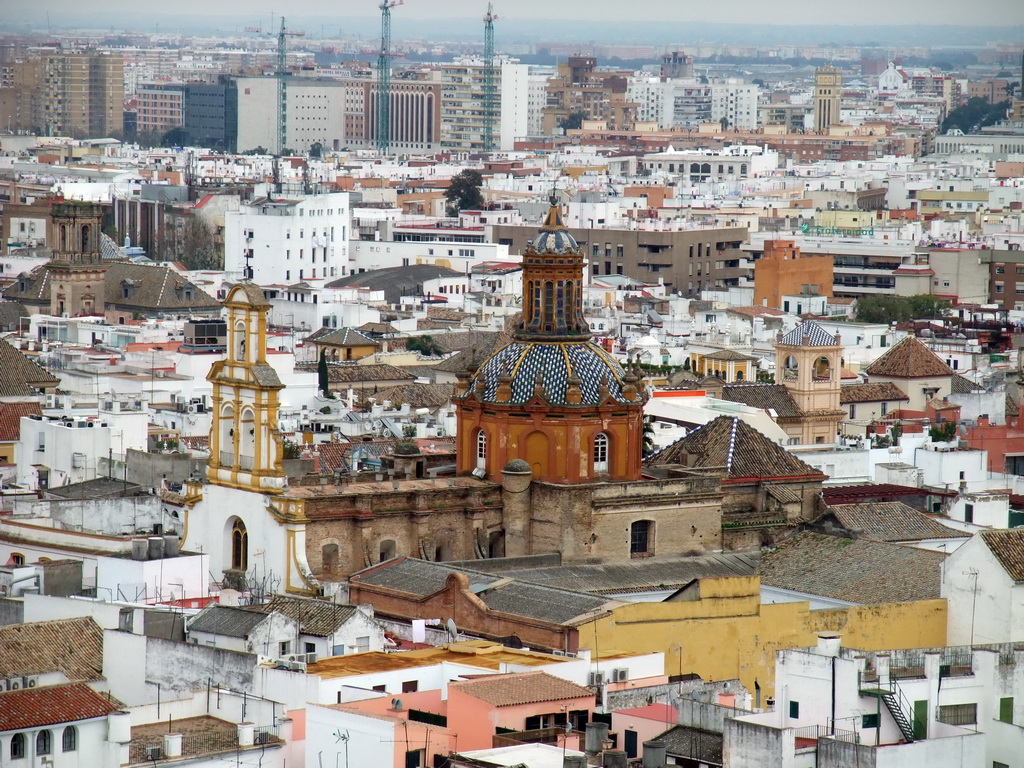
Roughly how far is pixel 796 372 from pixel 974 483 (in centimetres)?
929

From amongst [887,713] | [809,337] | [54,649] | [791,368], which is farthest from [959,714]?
[791,368]

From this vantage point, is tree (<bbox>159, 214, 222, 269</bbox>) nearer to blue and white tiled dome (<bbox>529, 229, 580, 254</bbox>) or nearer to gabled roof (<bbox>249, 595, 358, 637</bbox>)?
blue and white tiled dome (<bbox>529, 229, 580, 254</bbox>)

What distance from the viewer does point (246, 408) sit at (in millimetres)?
48281

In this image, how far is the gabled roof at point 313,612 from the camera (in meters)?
41.8

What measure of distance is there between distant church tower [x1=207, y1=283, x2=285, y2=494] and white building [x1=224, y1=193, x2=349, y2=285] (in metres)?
74.2

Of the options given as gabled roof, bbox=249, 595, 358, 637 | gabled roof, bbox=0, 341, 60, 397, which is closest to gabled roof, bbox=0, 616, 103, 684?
gabled roof, bbox=249, 595, 358, 637

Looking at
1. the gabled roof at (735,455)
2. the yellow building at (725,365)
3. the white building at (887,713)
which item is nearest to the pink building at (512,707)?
the white building at (887,713)

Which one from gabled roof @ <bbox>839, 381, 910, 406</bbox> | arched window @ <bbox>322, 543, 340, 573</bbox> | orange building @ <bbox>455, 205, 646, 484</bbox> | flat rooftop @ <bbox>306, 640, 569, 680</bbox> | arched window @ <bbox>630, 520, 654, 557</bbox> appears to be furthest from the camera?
gabled roof @ <bbox>839, 381, 910, 406</bbox>

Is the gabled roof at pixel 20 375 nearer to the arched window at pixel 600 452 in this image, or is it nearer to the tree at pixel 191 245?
the arched window at pixel 600 452

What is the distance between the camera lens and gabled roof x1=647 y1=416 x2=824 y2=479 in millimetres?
53031

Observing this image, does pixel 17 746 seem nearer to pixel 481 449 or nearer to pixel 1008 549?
pixel 1008 549

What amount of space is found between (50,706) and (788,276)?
262 ft

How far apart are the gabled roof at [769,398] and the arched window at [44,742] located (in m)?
31.5

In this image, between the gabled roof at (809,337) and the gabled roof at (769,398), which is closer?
the gabled roof at (769,398)
